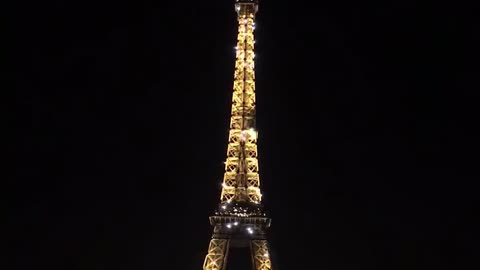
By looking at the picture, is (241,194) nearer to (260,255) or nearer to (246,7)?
(260,255)

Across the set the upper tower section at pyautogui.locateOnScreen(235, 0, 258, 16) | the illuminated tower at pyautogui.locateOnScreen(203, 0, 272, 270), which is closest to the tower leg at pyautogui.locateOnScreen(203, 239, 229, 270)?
the illuminated tower at pyautogui.locateOnScreen(203, 0, 272, 270)

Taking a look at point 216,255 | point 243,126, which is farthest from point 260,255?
point 243,126

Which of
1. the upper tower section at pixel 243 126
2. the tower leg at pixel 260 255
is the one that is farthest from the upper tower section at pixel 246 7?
the tower leg at pixel 260 255

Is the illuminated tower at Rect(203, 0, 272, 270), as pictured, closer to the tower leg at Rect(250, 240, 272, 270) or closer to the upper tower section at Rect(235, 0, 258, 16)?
the tower leg at Rect(250, 240, 272, 270)

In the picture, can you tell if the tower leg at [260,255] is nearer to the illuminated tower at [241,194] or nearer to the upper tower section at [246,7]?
the illuminated tower at [241,194]

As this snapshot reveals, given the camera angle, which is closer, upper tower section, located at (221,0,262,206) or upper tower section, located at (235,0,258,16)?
upper tower section, located at (221,0,262,206)

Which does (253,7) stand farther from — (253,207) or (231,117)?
(253,207)

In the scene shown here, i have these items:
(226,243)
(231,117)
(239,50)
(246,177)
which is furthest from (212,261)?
(239,50)
